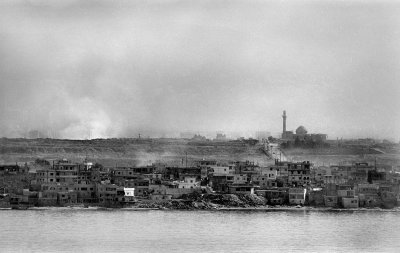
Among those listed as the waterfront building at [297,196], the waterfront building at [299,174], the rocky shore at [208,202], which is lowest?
the rocky shore at [208,202]

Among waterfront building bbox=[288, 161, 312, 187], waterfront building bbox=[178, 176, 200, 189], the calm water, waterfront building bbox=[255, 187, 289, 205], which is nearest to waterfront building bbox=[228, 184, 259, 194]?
waterfront building bbox=[255, 187, 289, 205]

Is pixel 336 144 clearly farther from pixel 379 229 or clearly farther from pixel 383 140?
pixel 379 229

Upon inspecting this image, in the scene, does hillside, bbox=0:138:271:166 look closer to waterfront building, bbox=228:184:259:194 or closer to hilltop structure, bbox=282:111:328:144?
hilltop structure, bbox=282:111:328:144

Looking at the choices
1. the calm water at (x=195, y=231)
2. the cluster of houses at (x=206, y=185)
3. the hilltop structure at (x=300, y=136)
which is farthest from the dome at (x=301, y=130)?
the calm water at (x=195, y=231)

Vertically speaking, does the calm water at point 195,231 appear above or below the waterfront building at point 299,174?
below

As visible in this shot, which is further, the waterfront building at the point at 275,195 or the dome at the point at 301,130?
the dome at the point at 301,130

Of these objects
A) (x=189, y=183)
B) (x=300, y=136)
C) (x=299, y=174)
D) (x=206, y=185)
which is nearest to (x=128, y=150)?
(x=300, y=136)

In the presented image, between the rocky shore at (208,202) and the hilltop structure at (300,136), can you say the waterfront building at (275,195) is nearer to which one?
the rocky shore at (208,202)
